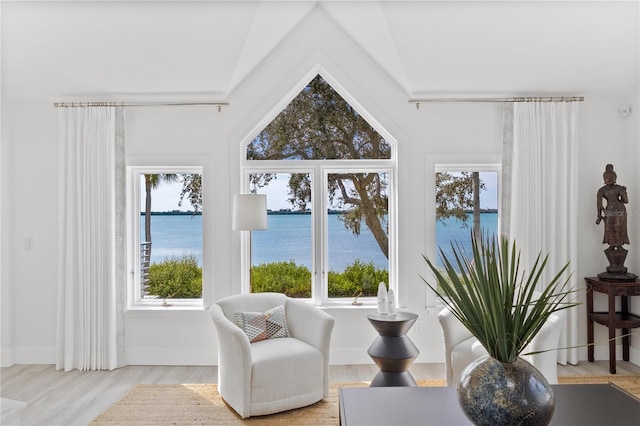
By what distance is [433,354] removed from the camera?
15.4 feet

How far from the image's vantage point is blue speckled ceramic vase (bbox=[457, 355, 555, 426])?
5.87ft

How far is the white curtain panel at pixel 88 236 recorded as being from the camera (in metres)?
4.59

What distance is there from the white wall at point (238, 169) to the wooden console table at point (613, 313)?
0.22 m

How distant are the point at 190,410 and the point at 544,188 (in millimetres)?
3597

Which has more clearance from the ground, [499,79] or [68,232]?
[499,79]

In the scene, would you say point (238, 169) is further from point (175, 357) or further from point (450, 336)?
point (450, 336)

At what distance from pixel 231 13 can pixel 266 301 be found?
2.37m

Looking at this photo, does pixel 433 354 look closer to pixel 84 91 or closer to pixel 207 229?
pixel 207 229

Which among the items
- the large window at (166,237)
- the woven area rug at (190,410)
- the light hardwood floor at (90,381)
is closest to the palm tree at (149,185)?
the large window at (166,237)

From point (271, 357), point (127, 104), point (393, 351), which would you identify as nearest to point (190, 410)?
point (271, 357)

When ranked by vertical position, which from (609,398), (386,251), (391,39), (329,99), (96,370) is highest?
(391,39)

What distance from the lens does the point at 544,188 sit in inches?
183

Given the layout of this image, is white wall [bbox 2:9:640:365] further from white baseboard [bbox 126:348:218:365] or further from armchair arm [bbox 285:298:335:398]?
armchair arm [bbox 285:298:335:398]

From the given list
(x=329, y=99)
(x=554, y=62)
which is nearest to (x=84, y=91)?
(x=329, y=99)
